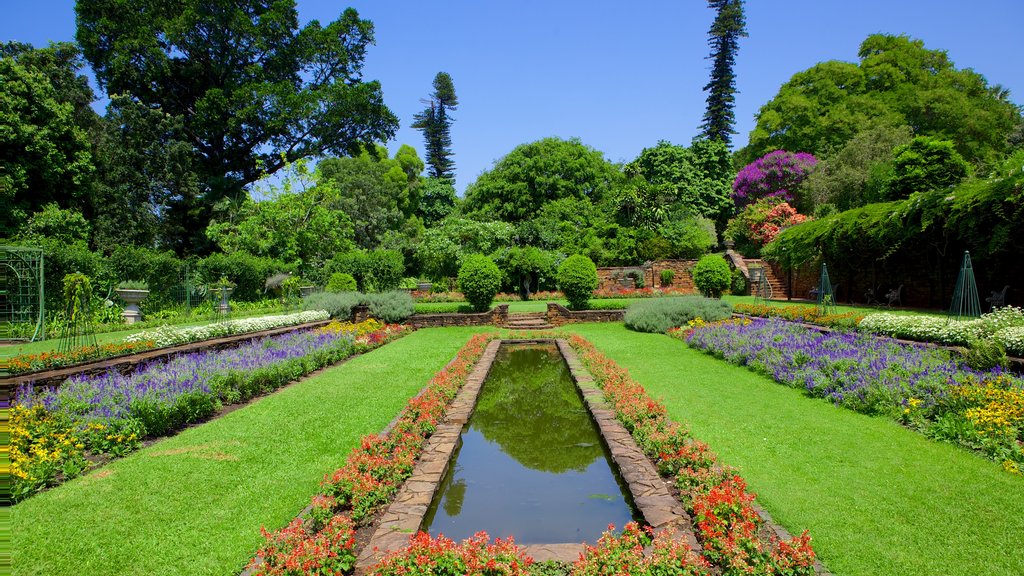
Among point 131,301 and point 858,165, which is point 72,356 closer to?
point 131,301

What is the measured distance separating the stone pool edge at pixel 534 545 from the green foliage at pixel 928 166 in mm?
15096

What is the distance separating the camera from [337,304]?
51.0 ft

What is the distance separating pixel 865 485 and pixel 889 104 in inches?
1173

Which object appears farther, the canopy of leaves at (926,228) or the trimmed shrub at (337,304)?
the trimmed shrub at (337,304)

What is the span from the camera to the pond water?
392cm

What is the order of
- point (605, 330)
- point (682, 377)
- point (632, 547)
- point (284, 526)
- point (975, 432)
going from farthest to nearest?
point (605, 330) → point (682, 377) → point (975, 432) → point (284, 526) → point (632, 547)

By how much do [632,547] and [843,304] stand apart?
59.3ft

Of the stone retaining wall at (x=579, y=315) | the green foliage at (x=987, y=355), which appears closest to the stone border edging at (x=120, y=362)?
the stone retaining wall at (x=579, y=315)

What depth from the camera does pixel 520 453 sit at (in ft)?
17.8

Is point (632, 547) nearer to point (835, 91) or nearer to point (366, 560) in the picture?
point (366, 560)

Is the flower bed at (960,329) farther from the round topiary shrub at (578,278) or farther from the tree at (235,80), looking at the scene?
the tree at (235,80)

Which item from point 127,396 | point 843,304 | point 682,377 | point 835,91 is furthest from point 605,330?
point 835,91

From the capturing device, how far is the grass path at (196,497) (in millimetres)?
3184

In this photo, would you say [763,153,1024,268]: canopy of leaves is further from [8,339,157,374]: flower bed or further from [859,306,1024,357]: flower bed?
[8,339,157,374]: flower bed
